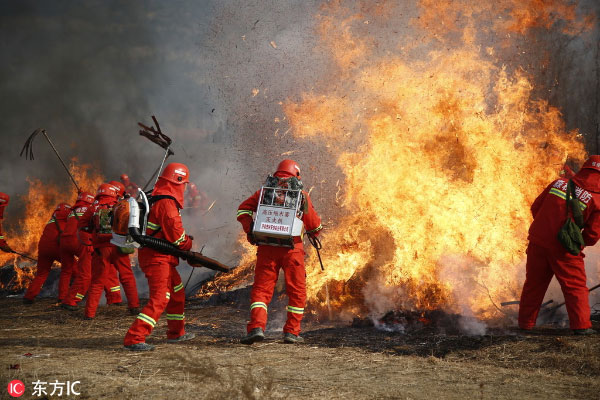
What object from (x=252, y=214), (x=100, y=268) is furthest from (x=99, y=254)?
(x=252, y=214)

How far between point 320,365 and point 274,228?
1.58m

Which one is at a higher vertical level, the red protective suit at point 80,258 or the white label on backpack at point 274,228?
the white label on backpack at point 274,228

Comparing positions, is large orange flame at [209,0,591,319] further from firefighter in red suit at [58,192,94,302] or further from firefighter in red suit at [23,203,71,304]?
firefighter in red suit at [23,203,71,304]

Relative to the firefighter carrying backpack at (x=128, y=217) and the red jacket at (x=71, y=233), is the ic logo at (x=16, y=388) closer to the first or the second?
the firefighter carrying backpack at (x=128, y=217)

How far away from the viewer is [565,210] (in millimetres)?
5555

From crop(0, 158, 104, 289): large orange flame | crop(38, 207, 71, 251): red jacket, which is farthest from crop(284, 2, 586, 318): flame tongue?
crop(0, 158, 104, 289): large orange flame

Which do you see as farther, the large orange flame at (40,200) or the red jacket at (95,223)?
the large orange flame at (40,200)

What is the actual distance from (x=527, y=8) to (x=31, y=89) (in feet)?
58.2

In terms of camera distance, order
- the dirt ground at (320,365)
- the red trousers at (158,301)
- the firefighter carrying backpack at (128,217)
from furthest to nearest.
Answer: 1. the firefighter carrying backpack at (128,217)
2. the red trousers at (158,301)
3. the dirt ground at (320,365)

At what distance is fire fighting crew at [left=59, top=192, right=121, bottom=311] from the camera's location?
28.0ft

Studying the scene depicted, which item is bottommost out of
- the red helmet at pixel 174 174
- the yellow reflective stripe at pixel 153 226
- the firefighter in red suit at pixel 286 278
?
the firefighter in red suit at pixel 286 278

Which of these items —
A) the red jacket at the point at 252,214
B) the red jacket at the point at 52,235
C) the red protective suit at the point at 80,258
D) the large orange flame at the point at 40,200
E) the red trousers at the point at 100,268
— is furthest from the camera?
the large orange flame at the point at 40,200

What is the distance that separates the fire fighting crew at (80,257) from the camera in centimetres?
853

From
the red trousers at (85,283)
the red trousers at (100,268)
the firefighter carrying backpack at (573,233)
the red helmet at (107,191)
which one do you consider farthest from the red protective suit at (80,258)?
the firefighter carrying backpack at (573,233)
